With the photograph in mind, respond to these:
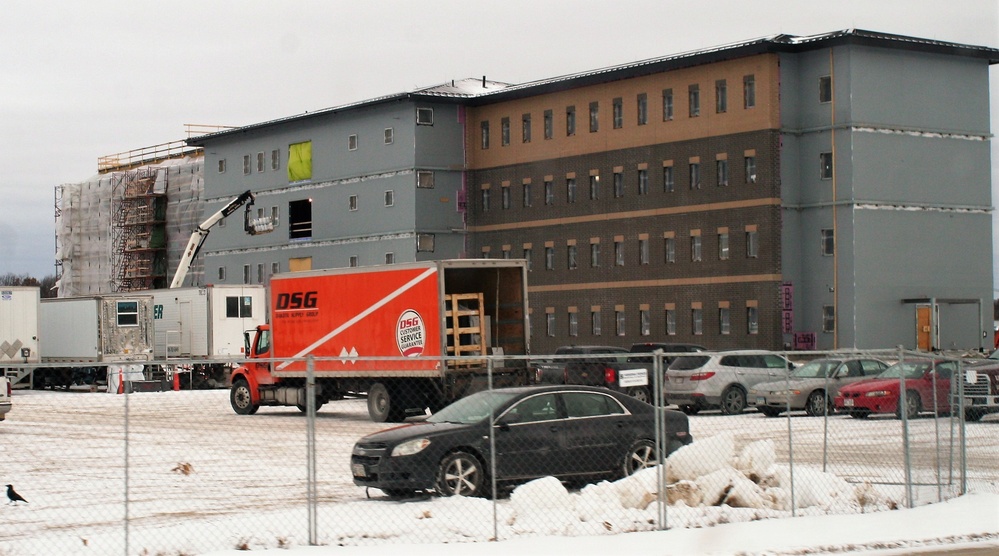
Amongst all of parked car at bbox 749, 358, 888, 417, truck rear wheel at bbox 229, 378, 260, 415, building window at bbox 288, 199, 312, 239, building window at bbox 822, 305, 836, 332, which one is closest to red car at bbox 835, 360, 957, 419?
parked car at bbox 749, 358, 888, 417

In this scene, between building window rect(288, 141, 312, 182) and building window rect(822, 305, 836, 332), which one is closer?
building window rect(822, 305, 836, 332)

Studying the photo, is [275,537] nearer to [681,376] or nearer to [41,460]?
[41,460]

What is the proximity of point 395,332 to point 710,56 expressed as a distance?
35992mm

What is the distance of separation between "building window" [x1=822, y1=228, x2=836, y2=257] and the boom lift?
31872mm

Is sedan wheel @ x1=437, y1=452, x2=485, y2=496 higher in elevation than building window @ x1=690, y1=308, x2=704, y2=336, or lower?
lower

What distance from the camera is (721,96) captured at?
6394cm

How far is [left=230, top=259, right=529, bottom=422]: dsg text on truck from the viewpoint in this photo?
31094 millimetres

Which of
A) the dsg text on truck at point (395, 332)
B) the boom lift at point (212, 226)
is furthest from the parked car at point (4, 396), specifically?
the boom lift at point (212, 226)

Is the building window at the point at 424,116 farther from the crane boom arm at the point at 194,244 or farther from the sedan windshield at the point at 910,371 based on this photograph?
the sedan windshield at the point at 910,371

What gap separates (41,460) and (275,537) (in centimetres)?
256

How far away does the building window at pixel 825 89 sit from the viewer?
61969 mm

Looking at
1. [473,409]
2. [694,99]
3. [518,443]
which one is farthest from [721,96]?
[518,443]

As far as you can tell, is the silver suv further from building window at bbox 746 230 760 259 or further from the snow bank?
building window at bbox 746 230 760 259

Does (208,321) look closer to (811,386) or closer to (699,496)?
(811,386)
